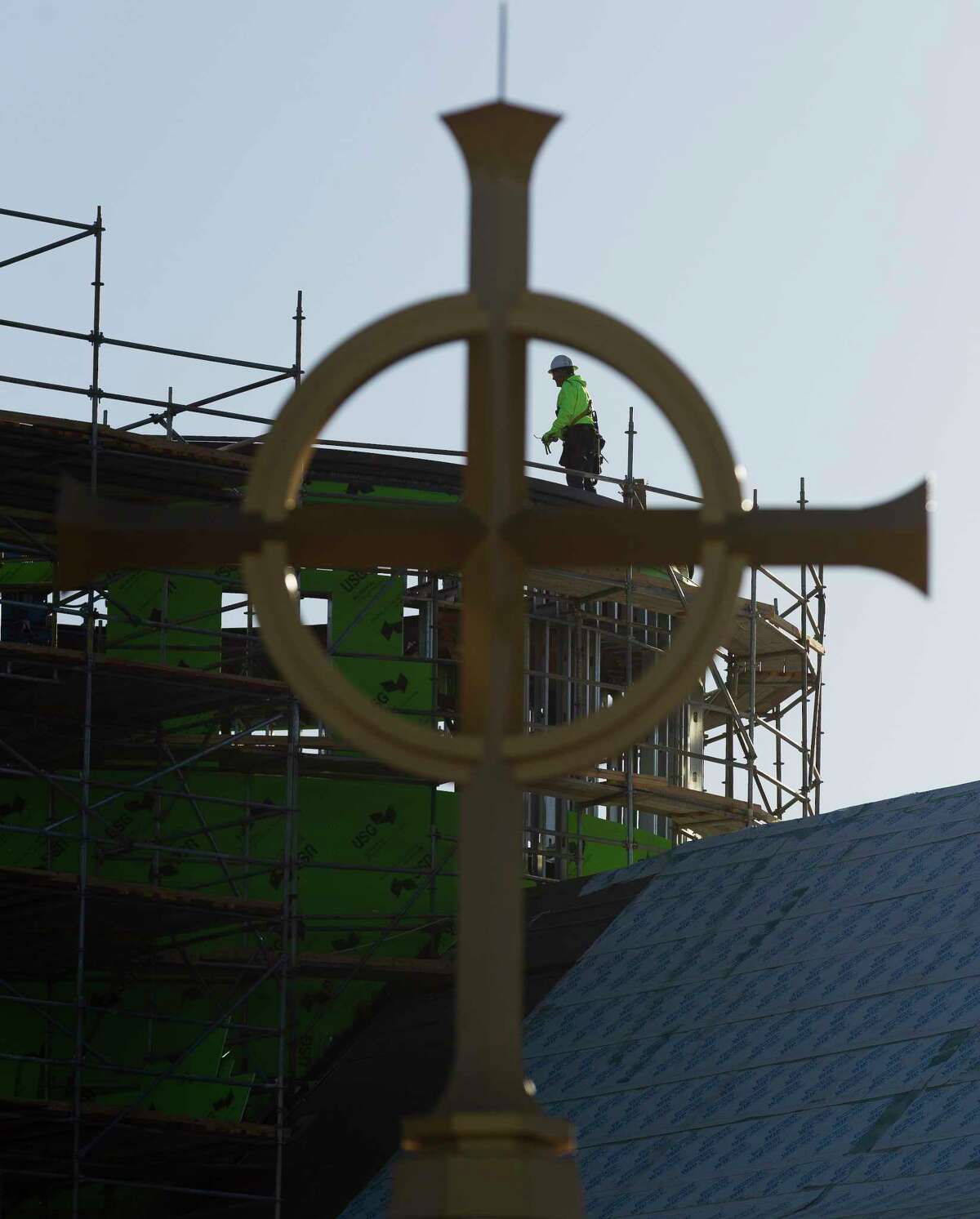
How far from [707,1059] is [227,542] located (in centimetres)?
1298

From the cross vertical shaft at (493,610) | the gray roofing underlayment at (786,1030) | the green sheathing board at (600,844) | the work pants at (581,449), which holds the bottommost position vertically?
the gray roofing underlayment at (786,1030)

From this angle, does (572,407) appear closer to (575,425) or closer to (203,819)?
(575,425)

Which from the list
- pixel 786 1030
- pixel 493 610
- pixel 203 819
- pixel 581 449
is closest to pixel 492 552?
pixel 493 610

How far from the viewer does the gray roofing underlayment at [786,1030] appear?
1509cm

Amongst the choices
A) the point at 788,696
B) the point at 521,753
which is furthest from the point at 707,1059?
the point at 521,753

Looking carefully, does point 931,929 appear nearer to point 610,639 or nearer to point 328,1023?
point 328,1023

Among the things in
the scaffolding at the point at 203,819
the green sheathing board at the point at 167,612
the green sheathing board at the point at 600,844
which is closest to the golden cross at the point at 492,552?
the scaffolding at the point at 203,819

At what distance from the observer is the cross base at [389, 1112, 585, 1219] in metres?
4.94

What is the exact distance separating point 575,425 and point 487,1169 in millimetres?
20748

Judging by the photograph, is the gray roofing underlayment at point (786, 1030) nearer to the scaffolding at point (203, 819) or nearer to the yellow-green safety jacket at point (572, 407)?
the scaffolding at point (203, 819)

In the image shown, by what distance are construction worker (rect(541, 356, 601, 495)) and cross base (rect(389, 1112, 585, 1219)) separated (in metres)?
20.4

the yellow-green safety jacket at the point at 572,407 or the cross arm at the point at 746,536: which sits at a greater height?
the yellow-green safety jacket at the point at 572,407

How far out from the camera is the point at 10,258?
2155 centimetres

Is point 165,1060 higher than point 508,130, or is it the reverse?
point 508,130
